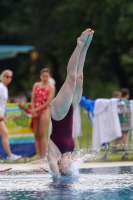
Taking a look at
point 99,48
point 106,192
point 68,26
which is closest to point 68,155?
point 106,192

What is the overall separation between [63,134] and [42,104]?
4938 mm

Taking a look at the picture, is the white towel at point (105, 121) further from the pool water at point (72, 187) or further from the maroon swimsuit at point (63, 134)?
the maroon swimsuit at point (63, 134)

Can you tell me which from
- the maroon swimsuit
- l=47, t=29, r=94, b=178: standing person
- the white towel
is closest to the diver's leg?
l=47, t=29, r=94, b=178: standing person

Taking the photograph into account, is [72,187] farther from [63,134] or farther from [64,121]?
[64,121]

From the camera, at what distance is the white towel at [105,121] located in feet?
49.9

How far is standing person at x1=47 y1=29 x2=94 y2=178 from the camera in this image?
10.1m

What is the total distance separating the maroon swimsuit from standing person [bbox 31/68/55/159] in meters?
4.77

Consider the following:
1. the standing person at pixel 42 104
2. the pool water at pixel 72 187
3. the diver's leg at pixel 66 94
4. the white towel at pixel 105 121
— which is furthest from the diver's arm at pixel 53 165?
the white towel at pixel 105 121

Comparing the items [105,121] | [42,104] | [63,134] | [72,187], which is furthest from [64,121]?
[105,121]

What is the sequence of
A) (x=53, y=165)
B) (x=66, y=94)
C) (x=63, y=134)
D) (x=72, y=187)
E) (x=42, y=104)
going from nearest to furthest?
(x=72, y=187) → (x=53, y=165) → (x=66, y=94) → (x=63, y=134) → (x=42, y=104)

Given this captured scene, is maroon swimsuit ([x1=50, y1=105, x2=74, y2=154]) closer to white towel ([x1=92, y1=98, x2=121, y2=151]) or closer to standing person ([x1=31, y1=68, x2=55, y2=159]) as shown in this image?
standing person ([x1=31, y1=68, x2=55, y2=159])

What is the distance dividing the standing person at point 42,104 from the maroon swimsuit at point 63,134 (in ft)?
15.6

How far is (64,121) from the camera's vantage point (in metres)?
10.3

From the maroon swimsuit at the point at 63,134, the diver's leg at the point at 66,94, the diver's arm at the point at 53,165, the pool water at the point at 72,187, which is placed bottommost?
the pool water at the point at 72,187
